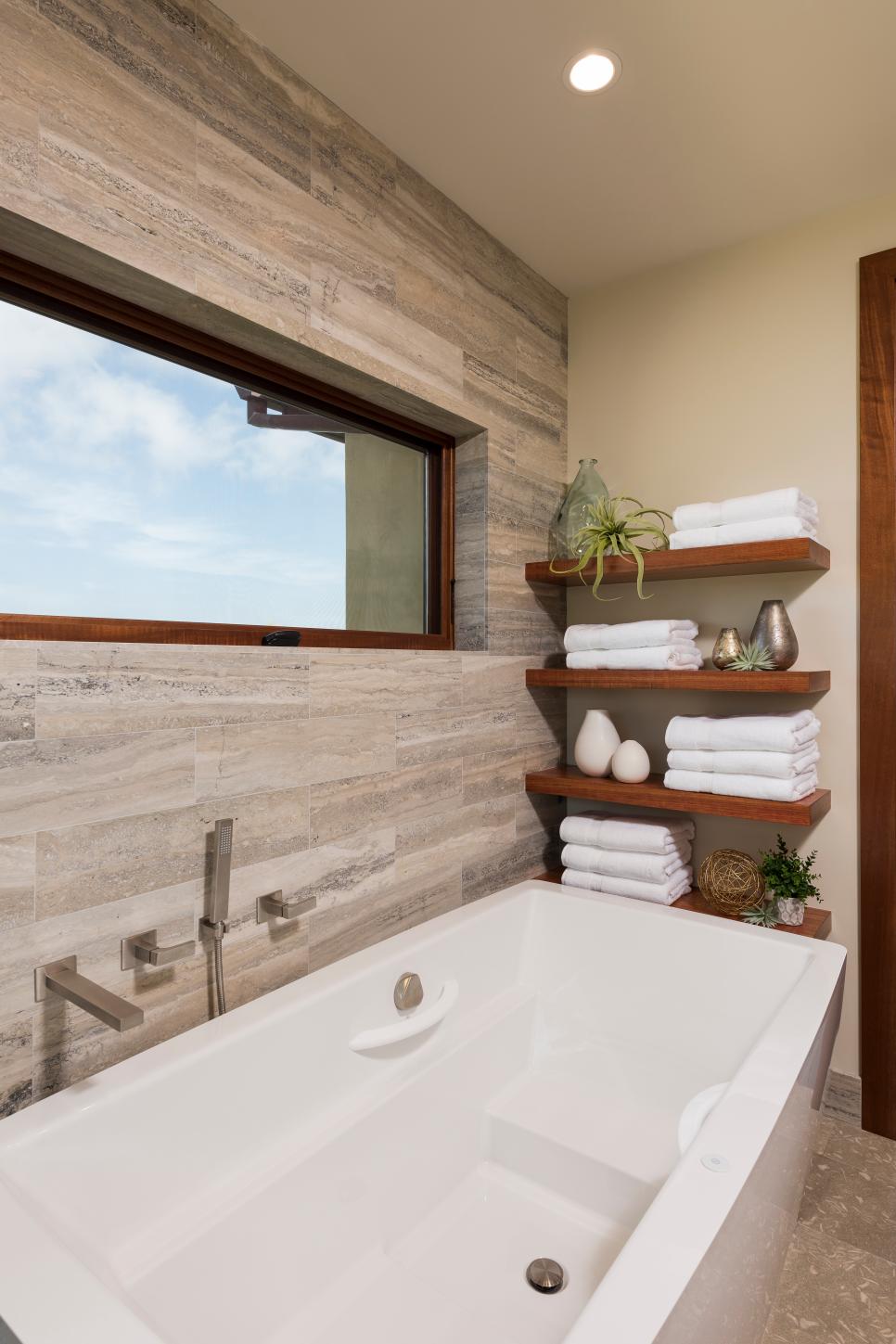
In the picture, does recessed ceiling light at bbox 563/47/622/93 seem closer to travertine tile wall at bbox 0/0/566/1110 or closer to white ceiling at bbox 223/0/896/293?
white ceiling at bbox 223/0/896/293

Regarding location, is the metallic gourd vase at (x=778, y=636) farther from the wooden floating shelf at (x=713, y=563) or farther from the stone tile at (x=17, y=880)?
the stone tile at (x=17, y=880)

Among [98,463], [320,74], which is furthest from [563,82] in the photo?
[98,463]

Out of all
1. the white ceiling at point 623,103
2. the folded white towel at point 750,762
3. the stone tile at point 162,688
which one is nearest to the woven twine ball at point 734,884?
the folded white towel at point 750,762

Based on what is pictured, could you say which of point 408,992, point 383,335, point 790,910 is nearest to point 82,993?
point 408,992

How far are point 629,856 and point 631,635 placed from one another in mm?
630

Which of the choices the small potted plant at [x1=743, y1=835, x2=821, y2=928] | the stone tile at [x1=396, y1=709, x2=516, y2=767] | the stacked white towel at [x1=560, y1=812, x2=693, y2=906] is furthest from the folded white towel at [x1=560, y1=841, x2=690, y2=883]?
the stone tile at [x1=396, y1=709, x2=516, y2=767]

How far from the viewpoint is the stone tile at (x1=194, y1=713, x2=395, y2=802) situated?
151cm

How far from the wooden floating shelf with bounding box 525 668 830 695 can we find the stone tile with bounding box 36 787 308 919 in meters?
0.96

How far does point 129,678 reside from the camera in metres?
1.37

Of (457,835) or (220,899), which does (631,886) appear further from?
(220,899)

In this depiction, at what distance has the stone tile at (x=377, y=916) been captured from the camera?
1.75 m

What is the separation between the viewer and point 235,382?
5.71 ft

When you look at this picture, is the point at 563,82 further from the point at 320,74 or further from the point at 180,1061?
the point at 180,1061

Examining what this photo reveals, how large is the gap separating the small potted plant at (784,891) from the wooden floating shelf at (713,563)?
0.79m
